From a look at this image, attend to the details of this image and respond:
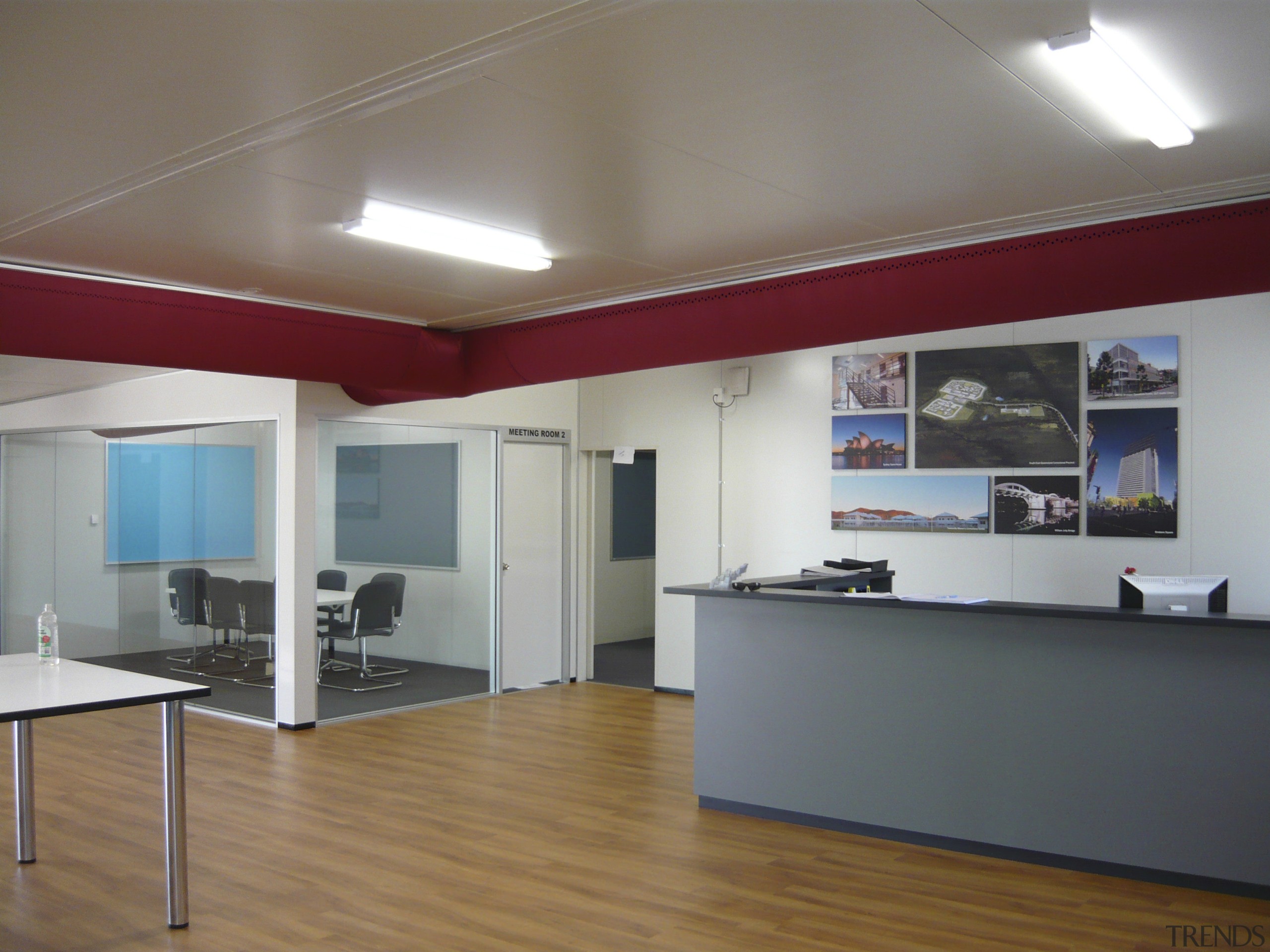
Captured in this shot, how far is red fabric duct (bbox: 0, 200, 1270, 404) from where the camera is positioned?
160 inches

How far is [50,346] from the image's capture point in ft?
16.7

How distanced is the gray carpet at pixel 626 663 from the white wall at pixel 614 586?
0.15 m

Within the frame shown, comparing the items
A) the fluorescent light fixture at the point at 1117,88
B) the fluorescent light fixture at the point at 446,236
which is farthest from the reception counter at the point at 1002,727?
the fluorescent light fixture at the point at 1117,88

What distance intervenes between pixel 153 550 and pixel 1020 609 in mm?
6763

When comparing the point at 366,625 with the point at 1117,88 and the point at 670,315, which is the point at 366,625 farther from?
the point at 1117,88

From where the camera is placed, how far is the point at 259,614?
761 cm

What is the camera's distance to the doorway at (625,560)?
36.4 feet

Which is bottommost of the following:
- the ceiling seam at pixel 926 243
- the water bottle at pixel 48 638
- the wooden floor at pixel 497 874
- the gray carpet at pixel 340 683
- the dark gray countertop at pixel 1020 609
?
the wooden floor at pixel 497 874

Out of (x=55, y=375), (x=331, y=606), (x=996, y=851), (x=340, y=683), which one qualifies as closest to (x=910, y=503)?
(x=996, y=851)

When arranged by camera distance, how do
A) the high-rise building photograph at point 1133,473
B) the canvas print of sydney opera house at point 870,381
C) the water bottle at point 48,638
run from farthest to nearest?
the canvas print of sydney opera house at point 870,381, the high-rise building photograph at point 1133,473, the water bottle at point 48,638

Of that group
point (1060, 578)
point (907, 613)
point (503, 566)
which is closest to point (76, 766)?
point (503, 566)

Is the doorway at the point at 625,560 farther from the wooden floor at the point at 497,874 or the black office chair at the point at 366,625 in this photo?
the wooden floor at the point at 497,874

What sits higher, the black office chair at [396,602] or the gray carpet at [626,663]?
the black office chair at [396,602]

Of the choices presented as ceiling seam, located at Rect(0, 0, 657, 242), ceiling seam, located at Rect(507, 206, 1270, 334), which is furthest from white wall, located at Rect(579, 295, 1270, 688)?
ceiling seam, located at Rect(0, 0, 657, 242)
